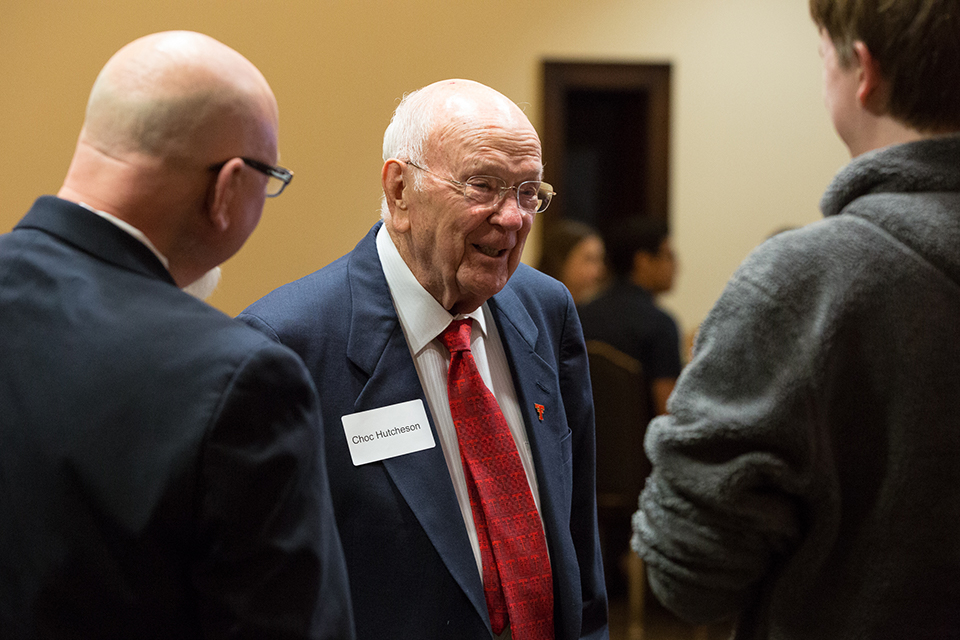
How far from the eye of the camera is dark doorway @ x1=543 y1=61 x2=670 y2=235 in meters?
4.96

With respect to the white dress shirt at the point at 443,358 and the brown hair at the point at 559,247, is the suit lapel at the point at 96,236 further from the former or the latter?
the brown hair at the point at 559,247

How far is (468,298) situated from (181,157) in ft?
2.54

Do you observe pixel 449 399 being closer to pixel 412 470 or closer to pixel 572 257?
pixel 412 470

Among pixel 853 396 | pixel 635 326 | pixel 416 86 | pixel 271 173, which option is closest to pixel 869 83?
pixel 853 396

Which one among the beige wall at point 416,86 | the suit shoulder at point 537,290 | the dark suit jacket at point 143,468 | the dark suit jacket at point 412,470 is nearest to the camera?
the dark suit jacket at point 143,468

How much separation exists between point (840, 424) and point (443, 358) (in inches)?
33.1

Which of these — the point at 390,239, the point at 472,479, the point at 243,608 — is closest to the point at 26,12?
the point at 390,239

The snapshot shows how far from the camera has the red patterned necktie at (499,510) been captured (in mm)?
1515

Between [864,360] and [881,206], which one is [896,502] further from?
[881,206]

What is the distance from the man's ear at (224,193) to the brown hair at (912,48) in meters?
0.70

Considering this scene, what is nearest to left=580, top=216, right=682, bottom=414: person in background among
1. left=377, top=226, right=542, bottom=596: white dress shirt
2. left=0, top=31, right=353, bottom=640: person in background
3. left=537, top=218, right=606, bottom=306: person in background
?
left=537, top=218, right=606, bottom=306: person in background

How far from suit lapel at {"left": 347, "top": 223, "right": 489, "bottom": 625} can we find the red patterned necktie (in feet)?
0.19

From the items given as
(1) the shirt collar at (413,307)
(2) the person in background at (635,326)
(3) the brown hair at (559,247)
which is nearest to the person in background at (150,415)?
(1) the shirt collar at (413,307)

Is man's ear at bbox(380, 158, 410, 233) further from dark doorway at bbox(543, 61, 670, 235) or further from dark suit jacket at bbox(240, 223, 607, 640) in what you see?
dark doorway at bbox(543, 61, 670, 235)
